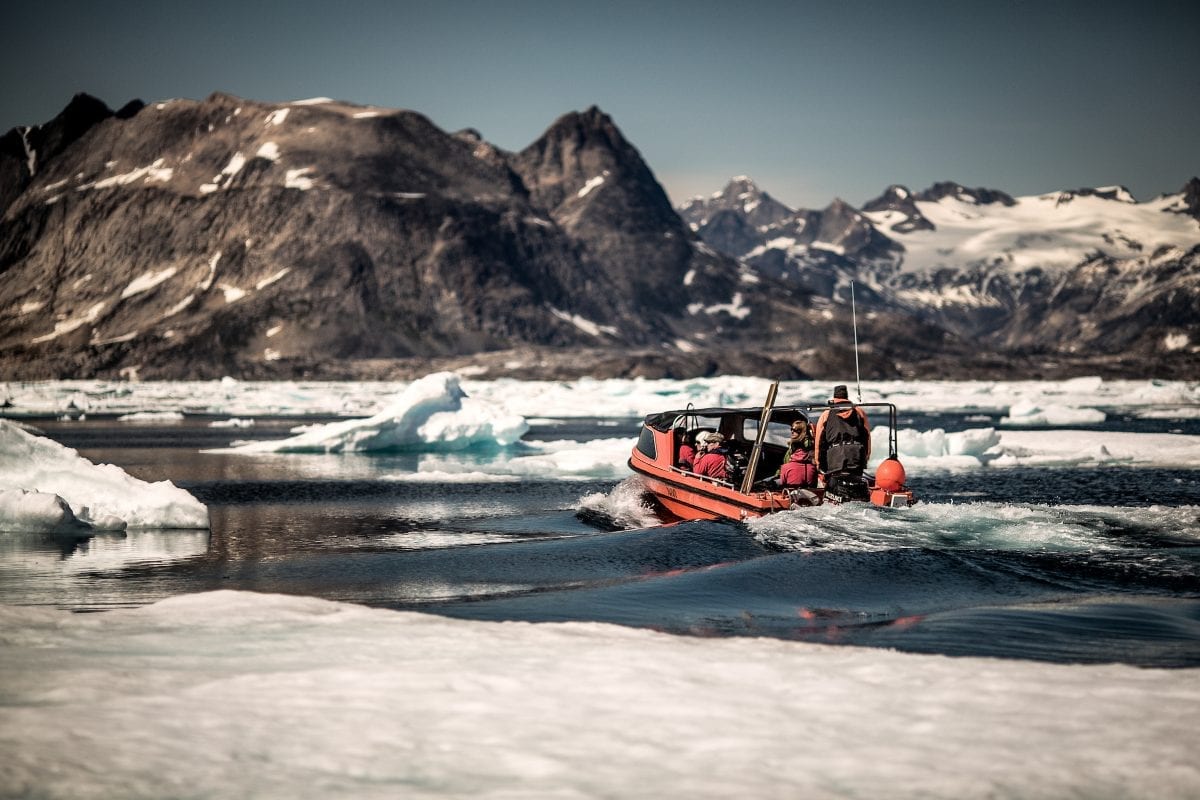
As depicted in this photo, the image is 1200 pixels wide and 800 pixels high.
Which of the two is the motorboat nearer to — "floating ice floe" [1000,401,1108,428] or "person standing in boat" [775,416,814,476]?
"person standing in boat" [775,416,814,476]

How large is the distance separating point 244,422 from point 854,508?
59.3 meters

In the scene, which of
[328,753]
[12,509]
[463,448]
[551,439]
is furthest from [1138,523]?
[551,439]

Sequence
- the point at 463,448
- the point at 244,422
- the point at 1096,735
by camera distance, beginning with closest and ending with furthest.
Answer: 1. the point at 1096,735
2. the point at 463,448
3. the point at 244,422

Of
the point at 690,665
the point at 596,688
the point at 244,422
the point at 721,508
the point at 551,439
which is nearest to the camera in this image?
the point at 596,688

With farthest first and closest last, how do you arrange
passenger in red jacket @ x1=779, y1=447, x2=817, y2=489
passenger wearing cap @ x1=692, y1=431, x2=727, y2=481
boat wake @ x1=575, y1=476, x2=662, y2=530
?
boat wake @ x1=575, y1=476, x2=662, y2=530
passenger wearing cap @ x1=692, y1=431, x2=727, y2=481
passenger in red jacket @ x1=779, y1=447, x2=817, y2=489

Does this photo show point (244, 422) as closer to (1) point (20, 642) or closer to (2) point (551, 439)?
(2) point (551, 439)

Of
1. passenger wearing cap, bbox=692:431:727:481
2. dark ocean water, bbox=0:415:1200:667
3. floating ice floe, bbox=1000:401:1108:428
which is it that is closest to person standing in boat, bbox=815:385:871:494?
dark ocean water, bbox=0:415:1200:667

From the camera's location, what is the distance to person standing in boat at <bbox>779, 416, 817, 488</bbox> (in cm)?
2142

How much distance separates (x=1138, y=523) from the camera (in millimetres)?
21188

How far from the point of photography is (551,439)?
57.1 m

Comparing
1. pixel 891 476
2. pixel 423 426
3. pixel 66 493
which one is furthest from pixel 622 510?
pixel 423 426

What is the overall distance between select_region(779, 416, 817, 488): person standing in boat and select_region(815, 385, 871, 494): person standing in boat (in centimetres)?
29

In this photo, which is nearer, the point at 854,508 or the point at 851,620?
the point at 851,620

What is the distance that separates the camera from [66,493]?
21.9 meters
